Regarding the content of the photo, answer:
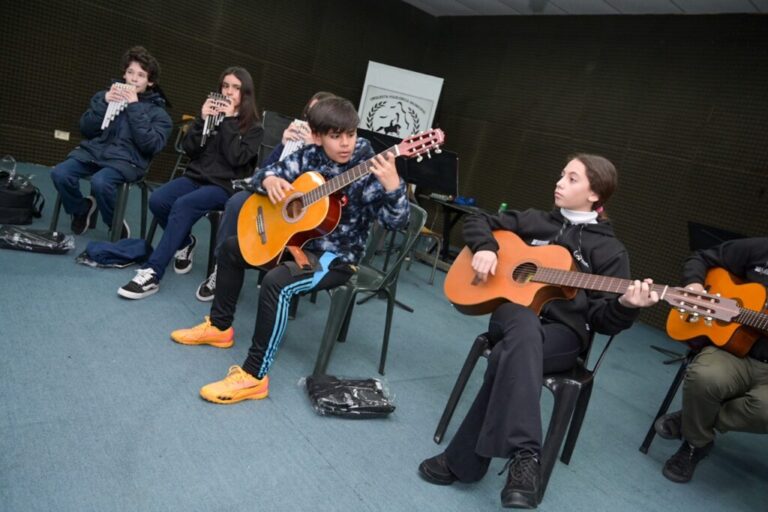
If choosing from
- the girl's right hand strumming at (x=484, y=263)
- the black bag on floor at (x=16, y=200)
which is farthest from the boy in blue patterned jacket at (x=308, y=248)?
the black bag on floor at (x=16, y=200)

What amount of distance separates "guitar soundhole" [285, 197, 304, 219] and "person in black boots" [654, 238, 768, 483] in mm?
1816

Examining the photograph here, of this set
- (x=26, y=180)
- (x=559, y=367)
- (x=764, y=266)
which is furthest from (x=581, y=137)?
(x=26, y=180)

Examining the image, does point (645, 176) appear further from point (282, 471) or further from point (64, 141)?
point (64, 141)

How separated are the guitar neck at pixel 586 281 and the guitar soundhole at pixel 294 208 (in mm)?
1086

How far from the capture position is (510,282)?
2.14m

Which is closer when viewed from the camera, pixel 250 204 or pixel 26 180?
pixel 250 204

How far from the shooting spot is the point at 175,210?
3.10 metres

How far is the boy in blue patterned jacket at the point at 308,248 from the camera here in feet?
7.11

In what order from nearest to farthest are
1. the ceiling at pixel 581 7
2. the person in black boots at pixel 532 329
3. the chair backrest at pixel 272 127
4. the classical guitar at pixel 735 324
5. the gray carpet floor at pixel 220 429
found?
the gray carpet floor at pixel 220 429 < the person in black boots at pixel 532 329 < the classical guitar at pixel 735 324 < the chair backrest at pixel 272 127 < the ceiling at pixel 581 7

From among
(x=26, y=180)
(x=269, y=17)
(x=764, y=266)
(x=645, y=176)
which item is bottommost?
(x=26, y=180)

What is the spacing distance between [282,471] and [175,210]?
1.90 metres

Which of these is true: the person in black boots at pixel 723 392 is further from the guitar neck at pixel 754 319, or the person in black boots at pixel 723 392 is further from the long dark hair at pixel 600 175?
the long dark hair at pixel 600 175

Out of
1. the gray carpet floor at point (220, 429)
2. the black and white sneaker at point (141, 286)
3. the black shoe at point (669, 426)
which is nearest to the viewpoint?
A: the gray carpet floor at point (220, 429)

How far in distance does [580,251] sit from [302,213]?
1215mm
